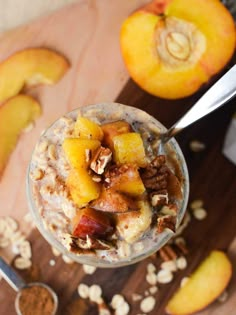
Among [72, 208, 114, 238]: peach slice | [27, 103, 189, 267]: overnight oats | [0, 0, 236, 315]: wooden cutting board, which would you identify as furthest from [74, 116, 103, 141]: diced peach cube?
[0, 0, 236, 315]: wooden cutting board

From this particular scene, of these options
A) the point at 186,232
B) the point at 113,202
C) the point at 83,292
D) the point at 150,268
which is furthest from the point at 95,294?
the point at 113,202

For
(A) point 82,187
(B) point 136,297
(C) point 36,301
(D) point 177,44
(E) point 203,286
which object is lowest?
(C) point 36,301

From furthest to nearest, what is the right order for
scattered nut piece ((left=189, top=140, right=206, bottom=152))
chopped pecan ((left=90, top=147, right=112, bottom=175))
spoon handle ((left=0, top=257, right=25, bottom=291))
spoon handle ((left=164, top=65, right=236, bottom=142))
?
1. scattered nut piece ((left=189, top=140, right=206, bottom=152))
2. spoon handle ((left=0, top=257, right=25, bottom=291))
3. spoon handle ((left=164, top=65, right=236, bottom=142))
4. chopped pecan ((left=90, top=147, right=112, bottom=175))

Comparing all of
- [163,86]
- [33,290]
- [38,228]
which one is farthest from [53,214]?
[163,86]

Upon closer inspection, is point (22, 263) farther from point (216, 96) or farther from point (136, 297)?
point (216, 96)

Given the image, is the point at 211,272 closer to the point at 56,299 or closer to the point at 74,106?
the point at 56,299

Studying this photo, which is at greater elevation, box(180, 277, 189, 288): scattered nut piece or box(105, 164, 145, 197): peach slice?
box(105, 164, 145, 197): peach slice

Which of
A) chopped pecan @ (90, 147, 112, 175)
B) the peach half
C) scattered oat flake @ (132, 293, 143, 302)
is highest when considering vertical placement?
the peach half

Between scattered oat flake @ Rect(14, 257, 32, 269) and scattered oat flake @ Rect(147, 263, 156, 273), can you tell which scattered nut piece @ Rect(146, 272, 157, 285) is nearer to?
scattered oat flake @ Rect(147, 263, 156, 273)
